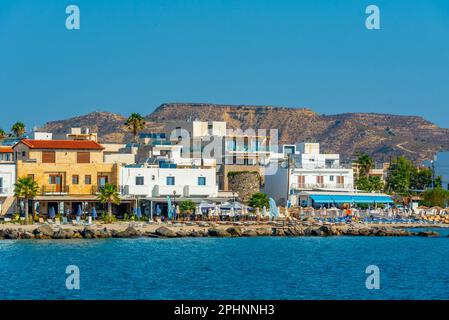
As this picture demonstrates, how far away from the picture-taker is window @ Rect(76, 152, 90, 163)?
230 ft

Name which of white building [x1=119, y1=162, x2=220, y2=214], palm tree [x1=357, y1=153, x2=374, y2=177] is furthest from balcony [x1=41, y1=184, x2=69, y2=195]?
palm tree [x1=357, y1=153, x2=374, y2=177]

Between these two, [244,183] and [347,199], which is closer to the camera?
[244,183]

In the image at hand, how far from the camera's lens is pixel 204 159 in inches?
3103

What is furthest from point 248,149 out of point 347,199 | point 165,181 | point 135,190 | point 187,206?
point 187,206

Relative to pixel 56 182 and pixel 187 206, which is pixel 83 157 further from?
pixel 187 206

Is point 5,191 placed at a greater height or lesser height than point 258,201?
greater

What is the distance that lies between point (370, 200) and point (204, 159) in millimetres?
14525

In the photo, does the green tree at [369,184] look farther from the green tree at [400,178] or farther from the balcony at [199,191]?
the balcony at [199,191]

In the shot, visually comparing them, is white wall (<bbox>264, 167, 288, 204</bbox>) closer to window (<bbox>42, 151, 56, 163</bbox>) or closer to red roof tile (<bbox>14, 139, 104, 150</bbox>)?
red roof tile (<bbox>14, 139, 104, 150</bbox>)

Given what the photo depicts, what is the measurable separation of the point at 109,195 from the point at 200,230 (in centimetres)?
658

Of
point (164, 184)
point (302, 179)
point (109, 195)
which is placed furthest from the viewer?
point (302, 179)

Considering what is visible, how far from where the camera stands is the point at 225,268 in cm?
4900

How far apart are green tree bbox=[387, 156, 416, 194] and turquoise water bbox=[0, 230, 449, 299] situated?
34.3 metres

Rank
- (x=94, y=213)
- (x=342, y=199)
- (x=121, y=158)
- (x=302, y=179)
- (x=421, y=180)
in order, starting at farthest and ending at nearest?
(x=421, y=180)
(x=302, y=179)
(x=121, y=158)
(x=342, y=199)
(x=94, y=213)
